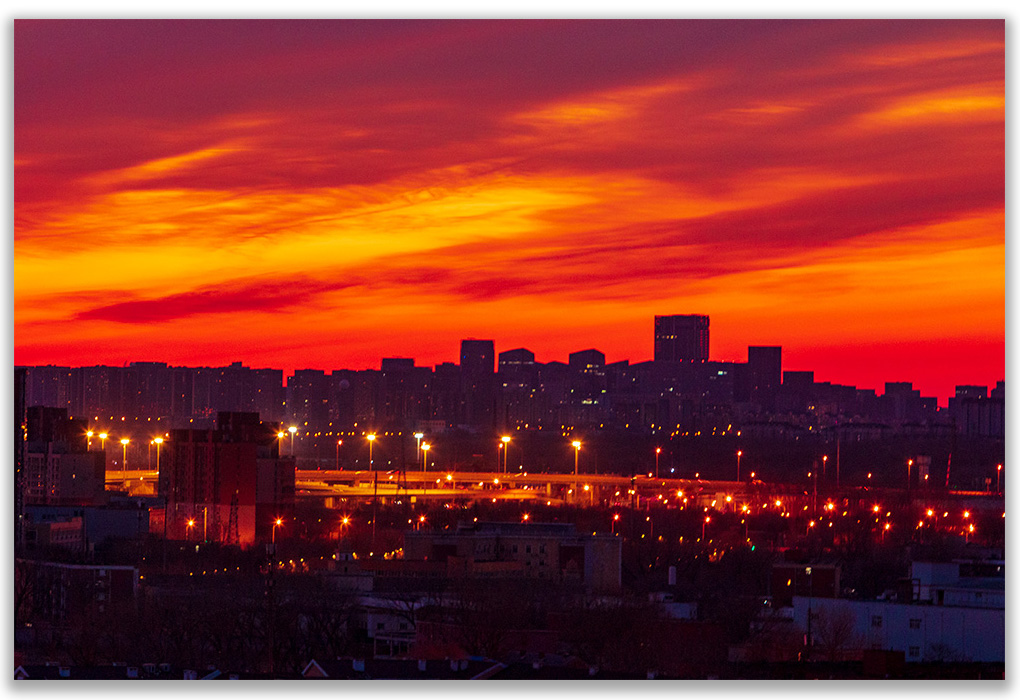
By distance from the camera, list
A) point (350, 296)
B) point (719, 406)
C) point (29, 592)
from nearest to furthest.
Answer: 1. point (350, 296)
2. point (29, 592)
3. point (719, 406)

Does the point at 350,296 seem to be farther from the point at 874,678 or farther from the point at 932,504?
the point at 932,504

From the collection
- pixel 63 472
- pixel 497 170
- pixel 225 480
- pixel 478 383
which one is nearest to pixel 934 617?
pixel 497 170

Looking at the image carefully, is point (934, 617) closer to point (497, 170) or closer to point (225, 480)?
point (497, 170)

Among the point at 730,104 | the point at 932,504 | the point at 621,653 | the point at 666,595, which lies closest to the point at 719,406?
the point at 932,504

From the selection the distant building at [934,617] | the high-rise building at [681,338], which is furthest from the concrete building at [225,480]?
the distant building at [934,617]

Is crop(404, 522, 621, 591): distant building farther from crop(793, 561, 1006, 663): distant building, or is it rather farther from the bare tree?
the bare tree

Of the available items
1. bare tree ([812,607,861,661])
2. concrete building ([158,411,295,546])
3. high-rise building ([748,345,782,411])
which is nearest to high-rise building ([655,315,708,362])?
high-rise building ([748,345,782,411])
